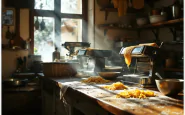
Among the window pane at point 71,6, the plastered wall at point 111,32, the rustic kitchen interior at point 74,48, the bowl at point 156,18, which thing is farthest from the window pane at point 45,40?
the bowl at point 156,18

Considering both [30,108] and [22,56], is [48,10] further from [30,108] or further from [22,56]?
[30,108]

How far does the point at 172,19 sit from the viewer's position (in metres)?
5.17

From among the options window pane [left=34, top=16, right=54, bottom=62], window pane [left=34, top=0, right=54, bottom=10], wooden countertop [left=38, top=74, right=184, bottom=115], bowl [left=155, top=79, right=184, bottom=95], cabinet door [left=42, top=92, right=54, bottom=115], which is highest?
window pane [left=34, top=0, right=54, bottom=10]

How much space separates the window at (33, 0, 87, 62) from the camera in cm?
586

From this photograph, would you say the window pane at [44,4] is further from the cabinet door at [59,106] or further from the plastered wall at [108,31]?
the cabinet door at [59,106]

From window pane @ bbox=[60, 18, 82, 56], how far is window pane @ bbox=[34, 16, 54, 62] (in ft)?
0.88

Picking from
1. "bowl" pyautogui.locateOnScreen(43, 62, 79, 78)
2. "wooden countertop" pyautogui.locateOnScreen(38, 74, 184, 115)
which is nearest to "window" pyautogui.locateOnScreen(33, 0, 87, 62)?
"bowl" pyautogui.locateOnScreen(43, 62, 79, 78)

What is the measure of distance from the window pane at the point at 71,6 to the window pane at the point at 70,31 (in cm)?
22

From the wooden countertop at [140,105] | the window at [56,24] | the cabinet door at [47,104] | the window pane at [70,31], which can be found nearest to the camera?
the wooden countertop at [140,105]

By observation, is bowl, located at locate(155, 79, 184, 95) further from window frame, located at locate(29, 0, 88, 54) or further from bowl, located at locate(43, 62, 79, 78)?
window frame, located at locate(29, 0, 88, 54)

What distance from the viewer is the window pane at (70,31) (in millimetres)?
6086

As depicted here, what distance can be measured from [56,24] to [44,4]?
21.7 inches

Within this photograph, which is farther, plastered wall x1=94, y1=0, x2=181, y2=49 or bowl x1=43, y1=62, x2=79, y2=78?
plastered wall x1=94, y1=0, x2=181, y2=49

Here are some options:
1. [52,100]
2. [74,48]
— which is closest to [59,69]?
[52,100]
